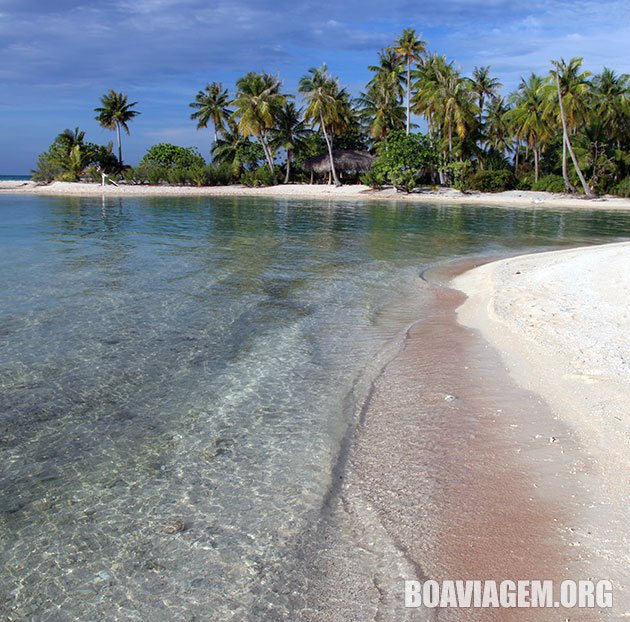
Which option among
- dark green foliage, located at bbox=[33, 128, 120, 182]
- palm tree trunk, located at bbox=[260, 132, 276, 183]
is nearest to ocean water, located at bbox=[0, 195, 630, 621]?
palm tree trunk, located at bbox=[260, 132, 276, 183]

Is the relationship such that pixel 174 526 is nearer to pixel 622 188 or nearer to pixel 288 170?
pixel 622 188

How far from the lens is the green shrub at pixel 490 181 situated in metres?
51.7

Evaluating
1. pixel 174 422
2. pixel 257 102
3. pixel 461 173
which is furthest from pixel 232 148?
pixel 174 422

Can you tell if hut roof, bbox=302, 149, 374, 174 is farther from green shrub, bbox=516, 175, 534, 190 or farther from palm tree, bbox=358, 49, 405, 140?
green shrub, bbox=516, 175, 534, 190

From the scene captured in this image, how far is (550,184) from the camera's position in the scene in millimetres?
49250

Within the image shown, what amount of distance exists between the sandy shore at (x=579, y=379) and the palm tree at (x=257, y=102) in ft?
153

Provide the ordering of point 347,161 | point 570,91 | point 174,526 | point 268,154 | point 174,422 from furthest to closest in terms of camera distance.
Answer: point 268,154 < point 347,161 < point 570,91 < point 174,422 < point 174,526

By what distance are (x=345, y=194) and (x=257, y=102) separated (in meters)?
12.8

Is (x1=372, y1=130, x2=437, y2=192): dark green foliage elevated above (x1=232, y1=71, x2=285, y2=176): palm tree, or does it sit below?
below

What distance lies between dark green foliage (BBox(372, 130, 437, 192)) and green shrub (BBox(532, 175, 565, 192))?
9.57 metres

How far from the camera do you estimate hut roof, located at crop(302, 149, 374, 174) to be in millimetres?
58281

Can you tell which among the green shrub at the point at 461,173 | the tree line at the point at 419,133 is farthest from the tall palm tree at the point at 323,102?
the green shrub at the point at 461,173

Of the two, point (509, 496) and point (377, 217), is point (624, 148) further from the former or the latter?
point (509, 496)

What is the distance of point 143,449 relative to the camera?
5.16 metres
